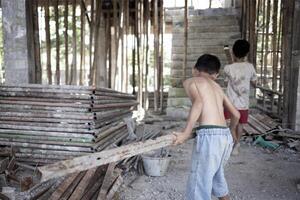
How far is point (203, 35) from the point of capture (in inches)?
457

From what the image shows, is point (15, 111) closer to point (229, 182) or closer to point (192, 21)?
point (229, 182)

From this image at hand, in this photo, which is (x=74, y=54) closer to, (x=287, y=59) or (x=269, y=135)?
(x=287, y=59)

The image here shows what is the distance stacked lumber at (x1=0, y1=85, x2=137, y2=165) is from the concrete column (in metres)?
0.82

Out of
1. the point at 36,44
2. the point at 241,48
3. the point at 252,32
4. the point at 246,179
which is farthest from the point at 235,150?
the point at 36,44

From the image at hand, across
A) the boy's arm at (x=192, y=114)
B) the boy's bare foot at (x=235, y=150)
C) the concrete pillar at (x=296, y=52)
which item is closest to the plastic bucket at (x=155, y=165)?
the boy's bare foot at (x=235, y=150)

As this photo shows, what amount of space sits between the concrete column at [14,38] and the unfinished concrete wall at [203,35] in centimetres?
488

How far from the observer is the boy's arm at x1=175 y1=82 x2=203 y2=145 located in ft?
10.3

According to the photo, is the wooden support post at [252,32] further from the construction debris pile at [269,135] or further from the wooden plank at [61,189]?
the wooden plank at [61,189]

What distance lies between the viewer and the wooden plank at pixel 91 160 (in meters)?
2.84

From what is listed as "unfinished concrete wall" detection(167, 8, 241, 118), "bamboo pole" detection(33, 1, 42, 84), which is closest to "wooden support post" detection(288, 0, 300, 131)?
"unfinished concrete wall" detection(167, 8, 241, 118)

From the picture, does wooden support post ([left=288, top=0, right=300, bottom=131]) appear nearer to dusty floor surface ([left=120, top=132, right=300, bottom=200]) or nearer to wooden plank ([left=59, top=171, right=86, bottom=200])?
dusty floor surface ([left=120, top=132, right=300, bottom=200])

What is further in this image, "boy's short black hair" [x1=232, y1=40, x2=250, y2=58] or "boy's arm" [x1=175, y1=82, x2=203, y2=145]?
"boy's short black hair" [x1=232, y1=40, x2=250, y2=58]

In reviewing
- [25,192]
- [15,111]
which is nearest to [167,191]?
[25,192]

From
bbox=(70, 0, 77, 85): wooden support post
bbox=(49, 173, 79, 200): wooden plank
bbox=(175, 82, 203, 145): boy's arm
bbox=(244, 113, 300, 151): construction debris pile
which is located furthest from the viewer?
bbox=(70, 0, 77, 85): wooden support post
